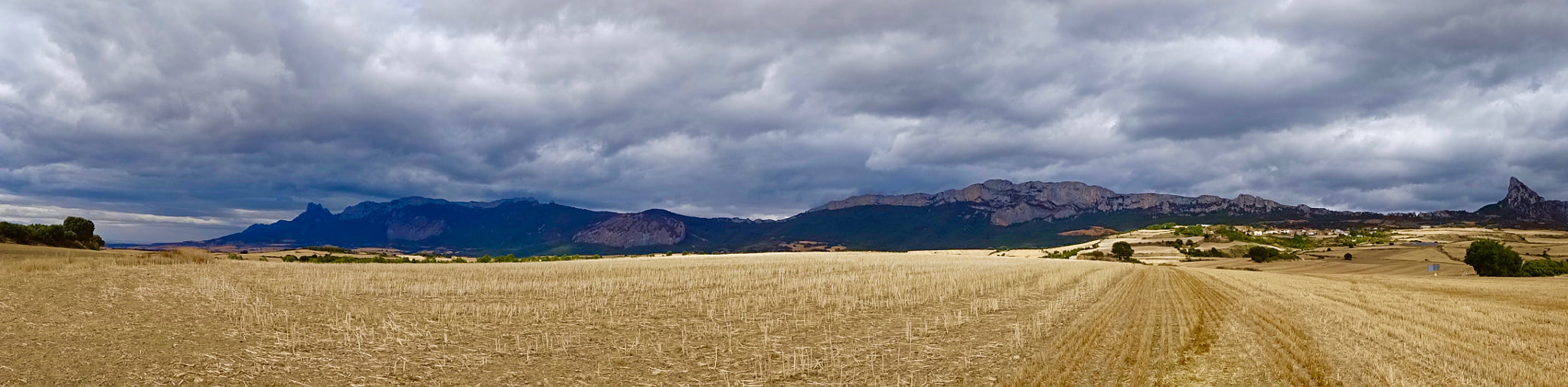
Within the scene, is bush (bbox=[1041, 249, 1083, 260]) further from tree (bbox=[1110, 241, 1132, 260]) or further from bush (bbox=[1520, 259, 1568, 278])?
bush (bbox=[1520, 259, 1568, 278])

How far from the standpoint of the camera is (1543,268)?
283 ft

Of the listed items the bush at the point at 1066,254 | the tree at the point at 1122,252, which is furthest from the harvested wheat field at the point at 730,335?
the tree at the point at 1122,252

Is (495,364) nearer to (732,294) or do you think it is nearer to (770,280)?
(732,294)

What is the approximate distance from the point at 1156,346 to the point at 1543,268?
106302mm

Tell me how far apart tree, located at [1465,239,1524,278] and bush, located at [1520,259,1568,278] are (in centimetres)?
72

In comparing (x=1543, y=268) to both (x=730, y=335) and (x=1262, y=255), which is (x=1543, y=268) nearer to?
(x=1262, y=255)

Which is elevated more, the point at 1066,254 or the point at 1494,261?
the point at 1066,254

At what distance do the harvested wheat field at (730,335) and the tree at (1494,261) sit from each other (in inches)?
3084

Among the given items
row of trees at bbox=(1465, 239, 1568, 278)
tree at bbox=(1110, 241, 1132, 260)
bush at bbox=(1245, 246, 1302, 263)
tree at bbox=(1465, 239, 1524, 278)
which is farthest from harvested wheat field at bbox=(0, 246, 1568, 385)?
tree at bbox=(1110, 241, 1132, 260)

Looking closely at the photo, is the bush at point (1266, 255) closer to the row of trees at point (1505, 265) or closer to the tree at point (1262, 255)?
the tree at point (1262, 255)

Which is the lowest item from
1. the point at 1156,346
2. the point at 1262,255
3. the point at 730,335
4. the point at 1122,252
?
the point at 1156,346

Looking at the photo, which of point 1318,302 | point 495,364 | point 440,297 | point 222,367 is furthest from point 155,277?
point 1318,302

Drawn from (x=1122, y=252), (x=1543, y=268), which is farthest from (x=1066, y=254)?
(x=1543, y=268)

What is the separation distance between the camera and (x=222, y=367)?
1419 cm
